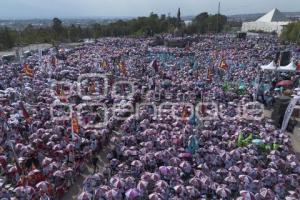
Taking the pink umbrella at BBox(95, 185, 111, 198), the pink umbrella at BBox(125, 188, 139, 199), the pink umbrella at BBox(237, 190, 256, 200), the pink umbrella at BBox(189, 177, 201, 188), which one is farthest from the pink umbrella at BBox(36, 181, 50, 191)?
the pink umbrella at BBox(237, 190, 256, 200)

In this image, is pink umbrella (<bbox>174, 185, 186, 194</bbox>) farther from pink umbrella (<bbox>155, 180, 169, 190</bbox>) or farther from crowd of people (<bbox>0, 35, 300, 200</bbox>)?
pink umbrella (<bbox>155, 180, 169, 190</bbox>)

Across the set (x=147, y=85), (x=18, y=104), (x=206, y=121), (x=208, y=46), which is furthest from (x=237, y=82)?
(x=208, y=46)

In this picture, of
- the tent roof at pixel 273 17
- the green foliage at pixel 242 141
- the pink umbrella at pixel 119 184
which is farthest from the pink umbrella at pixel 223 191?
the tent roof at pixel 273 17

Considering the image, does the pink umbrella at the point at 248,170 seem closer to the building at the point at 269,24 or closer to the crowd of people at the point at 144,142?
the crowd of people at the point at 144,142

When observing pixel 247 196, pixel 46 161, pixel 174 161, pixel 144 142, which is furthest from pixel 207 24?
pixel 247 196

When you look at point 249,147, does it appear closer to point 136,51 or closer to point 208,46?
point 136,51

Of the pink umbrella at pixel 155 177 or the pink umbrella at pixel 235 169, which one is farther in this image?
the pink umbrella at pixel 235 169

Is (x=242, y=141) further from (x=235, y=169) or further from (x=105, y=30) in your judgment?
(x=105, y=30)
